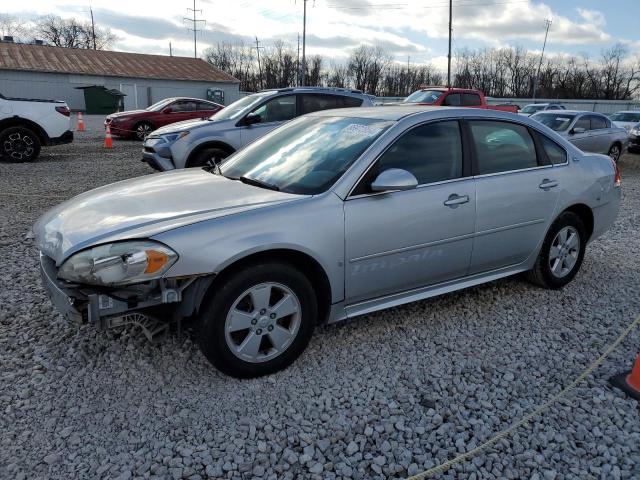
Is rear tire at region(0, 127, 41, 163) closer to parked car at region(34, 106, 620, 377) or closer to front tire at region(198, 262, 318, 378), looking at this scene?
parked car at region(34, 106, 620, 377)

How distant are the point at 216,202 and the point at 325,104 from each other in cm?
702

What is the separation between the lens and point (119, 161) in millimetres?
12523

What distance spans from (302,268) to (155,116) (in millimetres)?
15907

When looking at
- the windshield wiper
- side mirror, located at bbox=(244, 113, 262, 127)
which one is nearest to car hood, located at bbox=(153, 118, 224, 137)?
side mirror, located at bbox=(244, 113, 262, 127)

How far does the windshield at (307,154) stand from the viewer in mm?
3357

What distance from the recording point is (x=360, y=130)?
3.62 metres

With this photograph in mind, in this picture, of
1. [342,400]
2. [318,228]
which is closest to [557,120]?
[318,228]

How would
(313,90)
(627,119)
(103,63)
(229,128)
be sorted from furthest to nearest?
1. (103,63)
2. (627,119)
3. (313,90)
4. (229,128)

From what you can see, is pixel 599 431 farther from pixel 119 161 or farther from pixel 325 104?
pixel 119 161

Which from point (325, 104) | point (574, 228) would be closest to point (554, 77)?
point (325, 104)

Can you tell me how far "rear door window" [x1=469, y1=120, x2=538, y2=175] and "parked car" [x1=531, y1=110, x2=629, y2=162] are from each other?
9268 mm

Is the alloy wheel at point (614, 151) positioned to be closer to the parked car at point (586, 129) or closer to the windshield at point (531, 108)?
the parked car at point (586, 129)

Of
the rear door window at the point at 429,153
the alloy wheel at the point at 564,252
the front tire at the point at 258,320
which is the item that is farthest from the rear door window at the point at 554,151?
the front tire at the point at 258,320

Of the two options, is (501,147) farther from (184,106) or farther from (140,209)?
(184,106)
